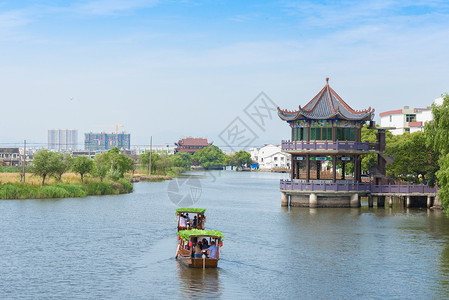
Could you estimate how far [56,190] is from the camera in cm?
8400

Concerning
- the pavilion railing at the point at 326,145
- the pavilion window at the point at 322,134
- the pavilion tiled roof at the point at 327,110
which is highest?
the pavilion tiled roof at the point at 327,110

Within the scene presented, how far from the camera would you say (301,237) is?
5062 cm

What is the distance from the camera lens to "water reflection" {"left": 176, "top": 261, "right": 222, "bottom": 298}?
31000 millimetres

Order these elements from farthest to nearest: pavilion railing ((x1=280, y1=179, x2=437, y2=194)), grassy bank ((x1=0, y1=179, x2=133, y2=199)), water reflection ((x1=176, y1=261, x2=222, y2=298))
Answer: grassy bank ((x1=0, y1=179, x2=133, y2=199))
pavilion railing ((x1=280, y1=179, x2=437, y2=194))
water reflection ((x1=176, y1=261, x2=222, y2=298))

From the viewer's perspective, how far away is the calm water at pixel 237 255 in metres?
32.2

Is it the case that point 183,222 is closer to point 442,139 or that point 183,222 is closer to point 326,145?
point 442,139

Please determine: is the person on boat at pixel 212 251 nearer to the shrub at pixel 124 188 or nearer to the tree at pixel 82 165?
the tree at pixel 82 165

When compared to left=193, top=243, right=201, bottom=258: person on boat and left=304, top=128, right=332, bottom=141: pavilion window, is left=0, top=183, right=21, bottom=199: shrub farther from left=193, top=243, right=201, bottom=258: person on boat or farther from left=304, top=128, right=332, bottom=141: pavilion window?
left=193, top=243, right=201, bottom=258: person on boat

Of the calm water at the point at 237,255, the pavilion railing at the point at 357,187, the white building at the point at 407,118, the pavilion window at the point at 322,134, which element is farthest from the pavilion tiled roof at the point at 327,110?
the white building at the point at 407,118

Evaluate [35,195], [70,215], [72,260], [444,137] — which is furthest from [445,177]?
[35,195]

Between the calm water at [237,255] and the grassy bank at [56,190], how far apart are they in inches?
440

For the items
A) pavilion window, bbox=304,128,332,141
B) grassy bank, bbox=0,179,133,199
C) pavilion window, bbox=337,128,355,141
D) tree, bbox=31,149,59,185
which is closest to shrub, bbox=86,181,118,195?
grassy bank, bbox=0,179,133,199

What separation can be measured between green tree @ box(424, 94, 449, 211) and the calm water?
14.5 feet

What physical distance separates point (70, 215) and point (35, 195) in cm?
1934
